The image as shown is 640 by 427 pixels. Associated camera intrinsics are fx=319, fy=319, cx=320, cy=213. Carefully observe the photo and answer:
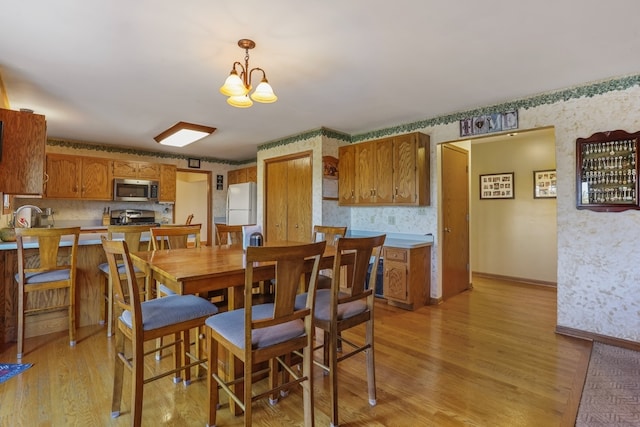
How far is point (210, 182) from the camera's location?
22.4 feet

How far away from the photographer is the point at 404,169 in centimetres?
391

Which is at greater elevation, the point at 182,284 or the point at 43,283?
the point at 182,284

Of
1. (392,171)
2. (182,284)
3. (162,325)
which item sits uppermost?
(392,171)

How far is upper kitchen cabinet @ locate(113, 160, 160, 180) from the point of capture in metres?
5.41

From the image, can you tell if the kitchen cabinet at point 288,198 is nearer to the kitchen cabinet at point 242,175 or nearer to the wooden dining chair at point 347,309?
the kitchen cabinet at point 242,175

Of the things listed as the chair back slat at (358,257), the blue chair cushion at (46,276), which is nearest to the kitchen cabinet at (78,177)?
the blue chair cushion at (46,276)

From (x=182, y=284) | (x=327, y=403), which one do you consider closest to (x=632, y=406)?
(x=327, y=403)

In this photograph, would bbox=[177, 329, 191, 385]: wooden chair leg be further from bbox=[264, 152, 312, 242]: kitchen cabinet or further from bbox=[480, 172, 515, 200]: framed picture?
bbox=[480, 172, 515, 200]: framed picture

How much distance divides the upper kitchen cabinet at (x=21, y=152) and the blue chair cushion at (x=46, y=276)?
0.68 metres

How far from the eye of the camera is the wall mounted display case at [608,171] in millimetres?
2684

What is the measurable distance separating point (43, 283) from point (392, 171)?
3.63 meters

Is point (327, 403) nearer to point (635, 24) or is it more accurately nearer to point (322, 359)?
point (322, 359)

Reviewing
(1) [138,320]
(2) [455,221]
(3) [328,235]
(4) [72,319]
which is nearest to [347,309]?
(1) [138,320]

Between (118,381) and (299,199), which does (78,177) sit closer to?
(299,199)
